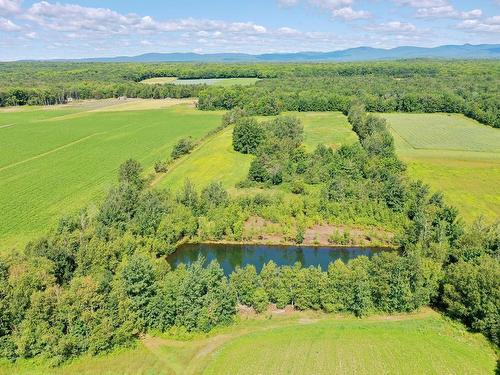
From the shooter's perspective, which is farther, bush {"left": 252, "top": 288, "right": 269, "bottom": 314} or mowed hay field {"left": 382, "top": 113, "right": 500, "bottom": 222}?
mowed hay field {"left": 382, "top": 113, "right": 500, "bottom": 222}

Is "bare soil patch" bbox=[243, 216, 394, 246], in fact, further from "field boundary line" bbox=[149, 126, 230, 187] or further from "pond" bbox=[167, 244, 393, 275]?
"field boundary line" bbox=[149, 126, 230, 187]

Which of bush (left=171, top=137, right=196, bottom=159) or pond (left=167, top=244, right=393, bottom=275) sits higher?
bush (left=171, top=137, right=196, bottom=159)

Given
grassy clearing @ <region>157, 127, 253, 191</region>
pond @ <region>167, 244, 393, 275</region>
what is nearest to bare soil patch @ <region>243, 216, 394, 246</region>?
pond @ <region>167, 244, 393, 275</region>

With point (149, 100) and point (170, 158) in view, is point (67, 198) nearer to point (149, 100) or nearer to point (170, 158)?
point (170, 158)

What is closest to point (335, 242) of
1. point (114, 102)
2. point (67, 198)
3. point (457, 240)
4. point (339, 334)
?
point (457, 240)

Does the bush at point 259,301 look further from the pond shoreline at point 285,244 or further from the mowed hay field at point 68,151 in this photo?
the mowed hay field at point 68,151
